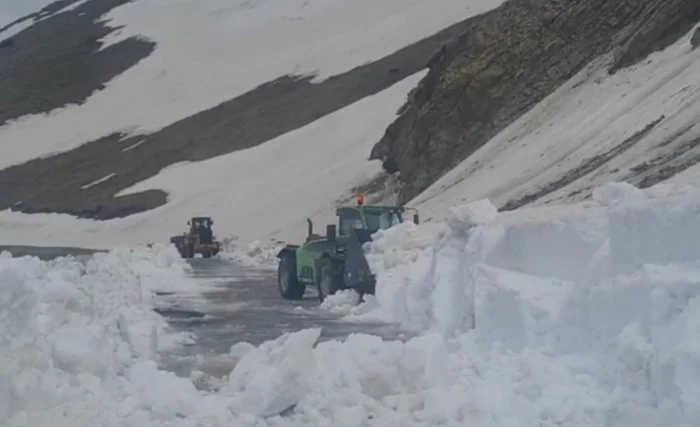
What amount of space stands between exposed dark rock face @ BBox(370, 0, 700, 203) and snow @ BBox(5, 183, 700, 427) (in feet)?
79.6

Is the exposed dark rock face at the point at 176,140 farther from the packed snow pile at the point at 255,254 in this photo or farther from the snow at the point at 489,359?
the snow at the point at 489,359

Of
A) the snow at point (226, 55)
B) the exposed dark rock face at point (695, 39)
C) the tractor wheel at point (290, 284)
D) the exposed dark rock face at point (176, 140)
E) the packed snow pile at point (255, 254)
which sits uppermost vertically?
the snow at point (226, 55)

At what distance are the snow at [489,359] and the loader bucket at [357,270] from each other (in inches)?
200

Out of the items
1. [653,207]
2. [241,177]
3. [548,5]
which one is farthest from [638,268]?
[241,177]

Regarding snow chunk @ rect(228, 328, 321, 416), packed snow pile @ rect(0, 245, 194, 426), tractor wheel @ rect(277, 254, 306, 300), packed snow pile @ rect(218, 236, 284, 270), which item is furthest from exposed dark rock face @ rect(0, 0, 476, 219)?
snow chunk @ rect(228, 328, 321, 416)

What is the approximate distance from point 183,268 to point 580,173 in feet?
35.8

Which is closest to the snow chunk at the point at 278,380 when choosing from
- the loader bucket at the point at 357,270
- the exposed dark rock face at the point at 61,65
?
the loader bucket at the point at 357,270

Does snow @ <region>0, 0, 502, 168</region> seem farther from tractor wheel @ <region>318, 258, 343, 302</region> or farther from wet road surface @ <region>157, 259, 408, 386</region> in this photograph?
tractor wheel @ <region>318, 258, 343, 302</region>

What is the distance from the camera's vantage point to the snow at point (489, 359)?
7.02m

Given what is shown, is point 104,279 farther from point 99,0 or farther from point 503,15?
point 99,0

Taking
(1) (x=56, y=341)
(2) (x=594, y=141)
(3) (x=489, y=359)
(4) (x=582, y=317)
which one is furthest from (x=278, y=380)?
(2) (x=594, y=141)

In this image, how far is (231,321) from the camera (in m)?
14.3

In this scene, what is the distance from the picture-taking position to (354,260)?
15.6 metres

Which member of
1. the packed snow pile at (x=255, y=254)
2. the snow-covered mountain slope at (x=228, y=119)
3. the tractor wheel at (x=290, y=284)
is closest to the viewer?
the tractor wheel at (x=290, y=284)
